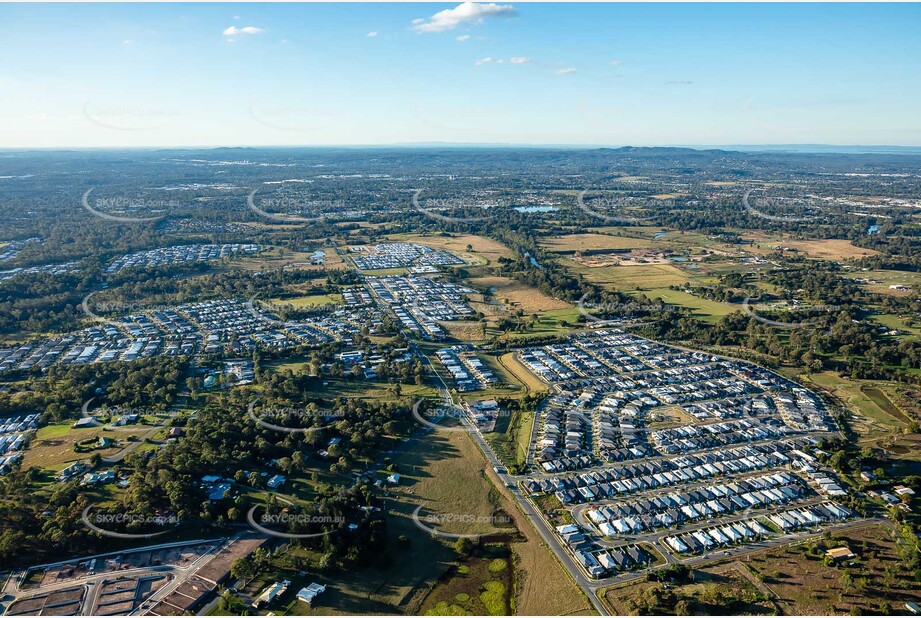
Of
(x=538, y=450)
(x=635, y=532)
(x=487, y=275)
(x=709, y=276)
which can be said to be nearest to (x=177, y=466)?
(x=538, y=450)

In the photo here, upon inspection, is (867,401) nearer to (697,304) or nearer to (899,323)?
(899,323)

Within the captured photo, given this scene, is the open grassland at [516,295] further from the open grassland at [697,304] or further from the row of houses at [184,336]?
the row of houses at [184,336]

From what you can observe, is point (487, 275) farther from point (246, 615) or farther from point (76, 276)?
point (246, 615)
